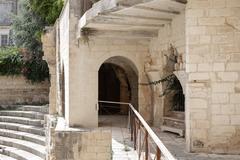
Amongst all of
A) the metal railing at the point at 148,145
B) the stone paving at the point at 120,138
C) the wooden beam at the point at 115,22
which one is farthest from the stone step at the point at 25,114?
the metal railing at the point at 148,145

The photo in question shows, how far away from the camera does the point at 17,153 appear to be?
13969mm

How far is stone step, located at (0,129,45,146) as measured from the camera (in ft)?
47.3

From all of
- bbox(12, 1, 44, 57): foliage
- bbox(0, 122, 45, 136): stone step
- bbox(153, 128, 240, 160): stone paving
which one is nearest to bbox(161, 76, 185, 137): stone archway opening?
bbox(153, 128, 240, 160): stone paving

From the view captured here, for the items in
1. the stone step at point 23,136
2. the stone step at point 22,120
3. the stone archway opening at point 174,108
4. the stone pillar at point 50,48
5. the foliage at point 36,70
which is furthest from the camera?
the foliage at point 36,70

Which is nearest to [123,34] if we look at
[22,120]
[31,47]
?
[22,120]

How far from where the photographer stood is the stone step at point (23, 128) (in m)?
15.2

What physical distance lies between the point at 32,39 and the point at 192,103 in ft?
47.4

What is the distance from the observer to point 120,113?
1498 cm

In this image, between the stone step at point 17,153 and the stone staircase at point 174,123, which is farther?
the stone step at point 17,153

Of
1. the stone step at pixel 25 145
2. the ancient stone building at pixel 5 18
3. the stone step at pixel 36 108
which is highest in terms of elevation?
the ancient stone building at pixel 5 18

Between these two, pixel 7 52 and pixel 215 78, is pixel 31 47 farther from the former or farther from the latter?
pixel 215 78

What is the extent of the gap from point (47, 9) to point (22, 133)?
578cm

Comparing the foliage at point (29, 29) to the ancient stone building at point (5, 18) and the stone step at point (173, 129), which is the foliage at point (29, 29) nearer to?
the ancient stone building at point (5, 18)

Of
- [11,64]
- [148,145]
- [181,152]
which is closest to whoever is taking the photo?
[148,145]
